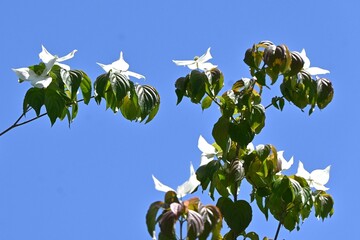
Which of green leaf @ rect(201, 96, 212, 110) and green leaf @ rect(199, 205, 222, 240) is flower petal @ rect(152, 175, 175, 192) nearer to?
green leaf @ rect(199, 205, 222, 240)

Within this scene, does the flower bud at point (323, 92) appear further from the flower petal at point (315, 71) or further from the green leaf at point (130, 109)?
the green leaf at point (130, 109)

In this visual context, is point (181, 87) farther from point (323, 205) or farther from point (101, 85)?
point (323, 205)

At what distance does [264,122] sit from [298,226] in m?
0.33

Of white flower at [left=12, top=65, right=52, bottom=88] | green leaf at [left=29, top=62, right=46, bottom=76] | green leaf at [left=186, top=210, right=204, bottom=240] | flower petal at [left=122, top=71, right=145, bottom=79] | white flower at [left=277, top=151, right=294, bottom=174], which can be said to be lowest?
green leaf at [left=186, top=210, right=204, bottom=240]

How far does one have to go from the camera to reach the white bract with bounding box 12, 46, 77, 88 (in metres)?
2.75

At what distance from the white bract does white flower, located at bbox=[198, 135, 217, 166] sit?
0.46m

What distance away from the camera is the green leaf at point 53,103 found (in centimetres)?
276

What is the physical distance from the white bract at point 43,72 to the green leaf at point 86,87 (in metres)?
0.11

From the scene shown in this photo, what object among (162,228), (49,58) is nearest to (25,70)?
(49,58)

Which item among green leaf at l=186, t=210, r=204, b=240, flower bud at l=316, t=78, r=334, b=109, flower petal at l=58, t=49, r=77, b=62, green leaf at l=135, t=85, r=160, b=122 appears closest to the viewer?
green leaf at l=186, t=210, r=204, b=240

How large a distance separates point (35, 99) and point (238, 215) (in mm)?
648

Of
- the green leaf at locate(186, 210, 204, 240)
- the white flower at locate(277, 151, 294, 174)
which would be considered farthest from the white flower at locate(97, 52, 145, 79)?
the green leaf at locate(186, 210, 204, 240)

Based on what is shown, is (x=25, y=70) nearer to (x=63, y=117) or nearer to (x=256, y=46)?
(x=63, y=117)

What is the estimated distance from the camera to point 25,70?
109 inches
